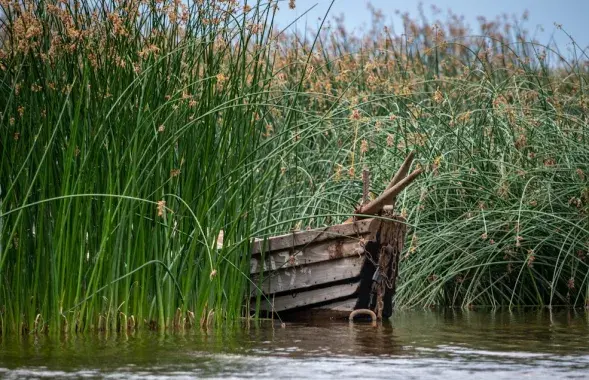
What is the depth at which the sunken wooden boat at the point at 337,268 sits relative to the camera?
8.55 meters

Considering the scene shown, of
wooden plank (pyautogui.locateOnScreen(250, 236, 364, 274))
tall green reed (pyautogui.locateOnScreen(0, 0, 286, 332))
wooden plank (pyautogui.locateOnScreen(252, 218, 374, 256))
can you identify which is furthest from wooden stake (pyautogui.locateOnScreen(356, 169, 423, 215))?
tall green reed (pyautogui.locateOnScreen(0, 0, 286, 332))

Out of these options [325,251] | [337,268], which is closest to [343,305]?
[337,268]

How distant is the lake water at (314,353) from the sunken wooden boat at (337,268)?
53 cm

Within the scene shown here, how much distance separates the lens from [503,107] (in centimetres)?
1113

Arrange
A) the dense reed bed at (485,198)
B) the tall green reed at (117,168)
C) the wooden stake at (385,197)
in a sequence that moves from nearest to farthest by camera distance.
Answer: the tall green reed at (117,168) → the wooden stake at (385,197) → the dense reed bed at (485,198)

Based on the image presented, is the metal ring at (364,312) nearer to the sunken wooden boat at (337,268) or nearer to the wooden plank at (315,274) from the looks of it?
the sunken wooden boat at (337,268)

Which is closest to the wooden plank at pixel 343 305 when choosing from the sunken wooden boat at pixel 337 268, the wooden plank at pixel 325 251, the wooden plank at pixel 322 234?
the sunken wooden boat at pixel 337 268

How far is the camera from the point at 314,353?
636cm

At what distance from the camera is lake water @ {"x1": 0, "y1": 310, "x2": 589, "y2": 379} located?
217 inches

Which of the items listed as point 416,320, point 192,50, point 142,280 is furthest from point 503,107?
point 142,280

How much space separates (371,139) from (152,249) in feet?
15.1

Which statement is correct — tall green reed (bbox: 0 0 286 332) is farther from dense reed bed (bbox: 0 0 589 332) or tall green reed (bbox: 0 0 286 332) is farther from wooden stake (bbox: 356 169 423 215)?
wooden stake (bbox: 356 169 423 215)

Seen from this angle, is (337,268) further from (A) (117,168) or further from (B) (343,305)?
(A) (117,168)

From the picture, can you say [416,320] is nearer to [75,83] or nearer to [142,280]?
[142,280]
